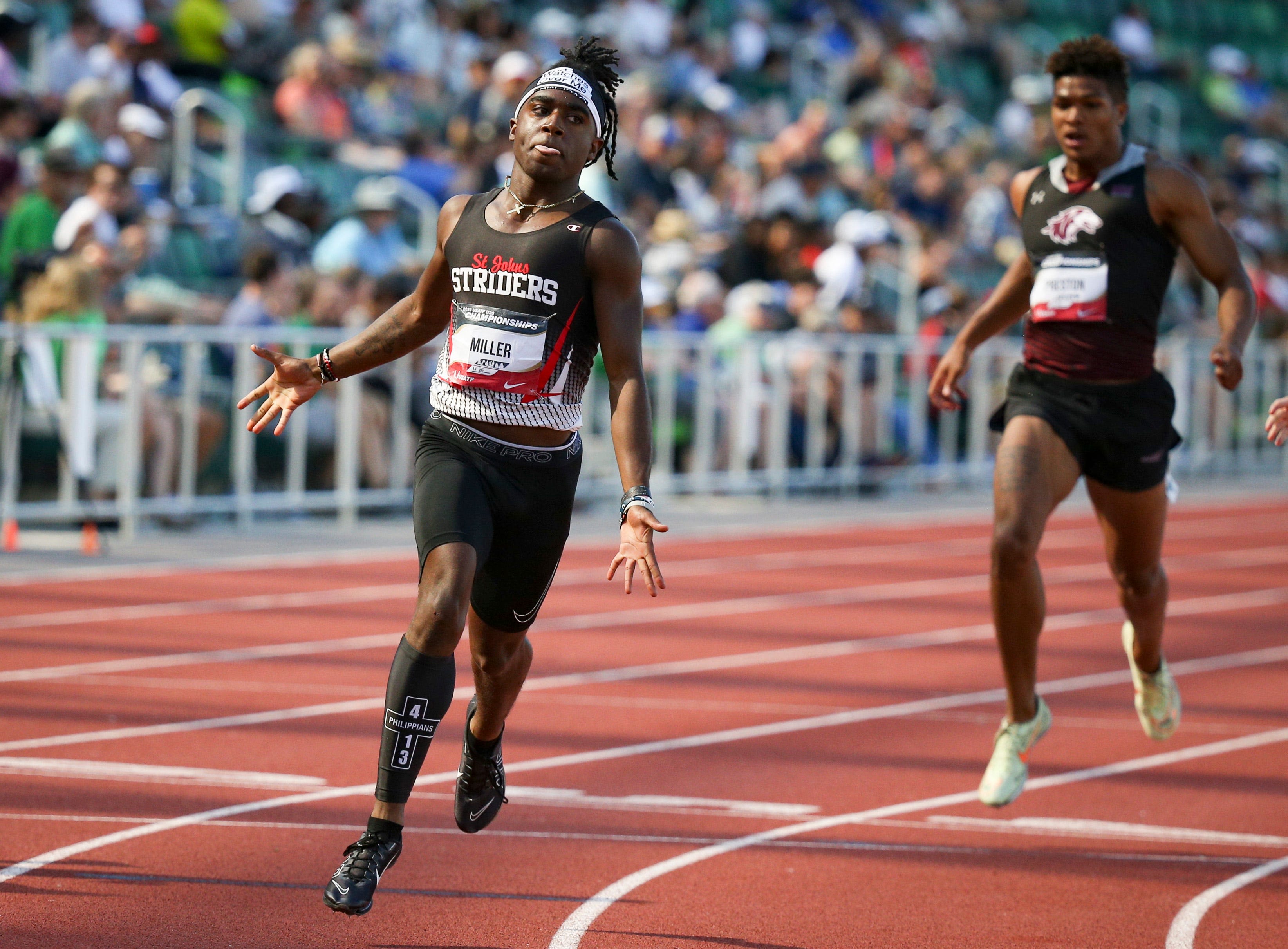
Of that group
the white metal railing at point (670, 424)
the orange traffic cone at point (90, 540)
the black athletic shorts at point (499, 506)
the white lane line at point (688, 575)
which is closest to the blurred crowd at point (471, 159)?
the white metal railing at point (670, 424)

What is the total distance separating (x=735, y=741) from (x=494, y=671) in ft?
7.21

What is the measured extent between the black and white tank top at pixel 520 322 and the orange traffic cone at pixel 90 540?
697 centimetres

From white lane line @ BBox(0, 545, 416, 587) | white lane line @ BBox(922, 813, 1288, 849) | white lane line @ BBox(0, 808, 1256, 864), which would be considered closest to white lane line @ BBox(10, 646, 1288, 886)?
white lane line @ BBox(0, 808, 1256, 864)

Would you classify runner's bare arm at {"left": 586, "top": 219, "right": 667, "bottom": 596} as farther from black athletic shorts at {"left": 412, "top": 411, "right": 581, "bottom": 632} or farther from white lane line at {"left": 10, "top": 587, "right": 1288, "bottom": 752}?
white lane line at {"left": 10, "top": 587, "right": 1288, "bottom": 752}

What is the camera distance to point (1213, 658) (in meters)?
9.41

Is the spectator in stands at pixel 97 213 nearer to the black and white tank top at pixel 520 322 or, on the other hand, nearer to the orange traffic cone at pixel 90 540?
the orange traffic cone at pixel 90 540

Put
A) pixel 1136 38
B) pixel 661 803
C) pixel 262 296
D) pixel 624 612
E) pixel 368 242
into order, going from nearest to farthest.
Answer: pixel 661 803
pixel 624 612
pixel 262 296
pixel 368 242
pixel 1136 38

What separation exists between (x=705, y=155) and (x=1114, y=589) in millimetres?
8961

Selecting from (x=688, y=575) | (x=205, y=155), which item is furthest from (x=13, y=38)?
(x=688, y=575)

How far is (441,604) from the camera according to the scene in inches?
175

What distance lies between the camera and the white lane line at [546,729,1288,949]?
4570 millimetres

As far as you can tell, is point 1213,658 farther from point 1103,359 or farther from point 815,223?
point 815,223

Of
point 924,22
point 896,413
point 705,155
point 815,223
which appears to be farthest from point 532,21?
point 924,22

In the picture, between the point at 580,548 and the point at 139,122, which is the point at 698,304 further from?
the point at 139,122
